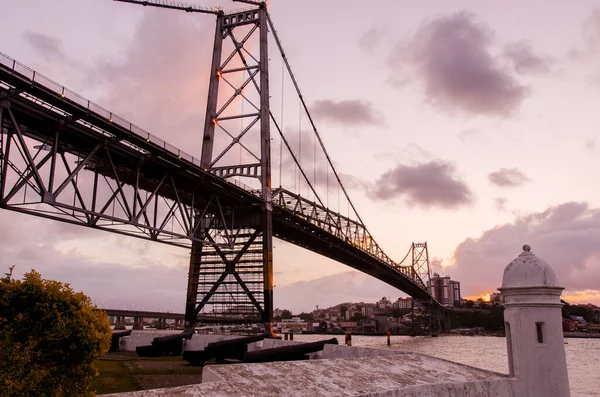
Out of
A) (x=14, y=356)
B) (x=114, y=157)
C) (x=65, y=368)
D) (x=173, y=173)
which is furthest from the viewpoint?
(x=173, y=173)

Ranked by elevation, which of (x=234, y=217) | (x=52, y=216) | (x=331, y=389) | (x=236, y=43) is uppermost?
(x=236, y=43)

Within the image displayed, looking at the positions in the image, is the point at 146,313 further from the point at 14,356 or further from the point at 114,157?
the point at 14,356

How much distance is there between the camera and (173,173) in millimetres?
26641

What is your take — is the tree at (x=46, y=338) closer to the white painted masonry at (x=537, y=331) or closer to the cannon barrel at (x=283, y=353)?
the cannon barrel at (x=283, y=353)

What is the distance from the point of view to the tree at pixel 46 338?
18.4ft

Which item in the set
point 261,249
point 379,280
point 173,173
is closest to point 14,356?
point 173,173

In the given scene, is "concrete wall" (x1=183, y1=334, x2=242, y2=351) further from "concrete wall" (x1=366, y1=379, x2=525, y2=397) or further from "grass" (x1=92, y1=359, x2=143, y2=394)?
"concrete wall" (x1=366, y1=379, x2=525, y2=397)

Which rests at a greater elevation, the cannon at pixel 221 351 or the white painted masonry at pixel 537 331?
the white painted masonry at pixel 537 331

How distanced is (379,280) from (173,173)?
195 feet

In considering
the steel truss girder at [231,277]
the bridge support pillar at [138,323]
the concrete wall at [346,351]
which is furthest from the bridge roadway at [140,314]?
the concrete wall at [346,351]

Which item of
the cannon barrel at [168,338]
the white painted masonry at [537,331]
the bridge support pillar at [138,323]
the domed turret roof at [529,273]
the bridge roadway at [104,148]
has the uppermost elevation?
the bridge roadway at [104,148]

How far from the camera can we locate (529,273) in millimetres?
8344

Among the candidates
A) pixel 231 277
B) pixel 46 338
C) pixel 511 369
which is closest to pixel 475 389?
pixel 511 369

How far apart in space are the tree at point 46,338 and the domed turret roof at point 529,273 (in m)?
6.63
